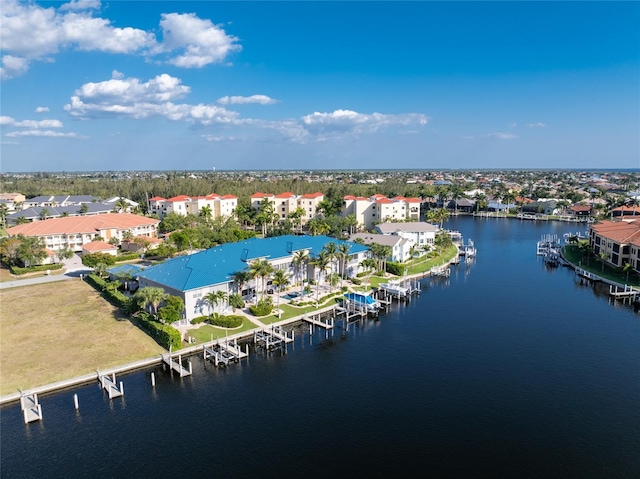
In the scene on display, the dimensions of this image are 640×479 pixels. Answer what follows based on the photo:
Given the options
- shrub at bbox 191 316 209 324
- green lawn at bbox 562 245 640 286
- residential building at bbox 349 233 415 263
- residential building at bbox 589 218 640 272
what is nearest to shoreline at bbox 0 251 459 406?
shrub at bbox 191 316 209 324

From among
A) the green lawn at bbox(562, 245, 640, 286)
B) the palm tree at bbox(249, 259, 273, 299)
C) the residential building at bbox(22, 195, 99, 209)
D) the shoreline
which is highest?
the residential building at bbox(22, 195, 99, 209)

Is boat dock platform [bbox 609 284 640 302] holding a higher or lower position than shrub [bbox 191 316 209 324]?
lower

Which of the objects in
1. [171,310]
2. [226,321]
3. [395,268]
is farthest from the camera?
[395,268]

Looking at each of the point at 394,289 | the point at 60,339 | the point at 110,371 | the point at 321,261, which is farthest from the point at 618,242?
the point at 60,339

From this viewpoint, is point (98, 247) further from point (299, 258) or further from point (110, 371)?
point (110, 371)

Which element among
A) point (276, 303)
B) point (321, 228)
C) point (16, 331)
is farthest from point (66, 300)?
point (321, 228)

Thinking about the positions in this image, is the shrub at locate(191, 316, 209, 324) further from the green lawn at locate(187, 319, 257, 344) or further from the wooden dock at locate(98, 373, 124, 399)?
the wooden dock at locate(98, 373, 124, 399)

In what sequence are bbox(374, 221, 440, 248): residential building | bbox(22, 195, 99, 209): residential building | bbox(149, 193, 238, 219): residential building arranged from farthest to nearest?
1. bbox(22, 195, 99, 209): residential building
2. bbox(149, 193, 238, 219): residential building
3. bbox(374, 221, 440, 248): residential building
